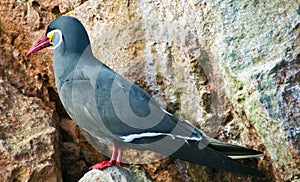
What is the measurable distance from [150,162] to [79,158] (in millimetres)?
781

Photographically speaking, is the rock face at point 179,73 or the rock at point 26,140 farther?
the rock at point 26,140

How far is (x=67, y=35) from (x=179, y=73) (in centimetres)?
115

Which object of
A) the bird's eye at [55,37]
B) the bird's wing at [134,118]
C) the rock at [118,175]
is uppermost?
the bird's eye at [55,37]

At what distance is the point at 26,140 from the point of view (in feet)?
21.9

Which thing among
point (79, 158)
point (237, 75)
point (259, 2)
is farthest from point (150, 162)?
point (259, 2)

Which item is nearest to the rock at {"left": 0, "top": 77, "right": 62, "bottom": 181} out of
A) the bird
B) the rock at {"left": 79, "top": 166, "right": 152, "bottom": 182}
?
the bird

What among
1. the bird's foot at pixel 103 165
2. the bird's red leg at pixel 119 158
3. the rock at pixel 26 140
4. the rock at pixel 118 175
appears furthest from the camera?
the rock at pixel 26 140

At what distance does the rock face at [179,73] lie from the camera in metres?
Result: 6.12

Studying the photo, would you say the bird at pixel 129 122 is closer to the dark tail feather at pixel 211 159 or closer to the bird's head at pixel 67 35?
the dark tail feather at pixel 211 159

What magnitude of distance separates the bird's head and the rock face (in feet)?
1.86

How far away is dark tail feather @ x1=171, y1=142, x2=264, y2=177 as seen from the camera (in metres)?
5.98

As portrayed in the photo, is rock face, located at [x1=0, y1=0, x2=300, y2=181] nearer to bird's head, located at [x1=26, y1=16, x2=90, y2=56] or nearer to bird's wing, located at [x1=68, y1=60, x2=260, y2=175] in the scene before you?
bird's wing, located at [x1=68, y1=60, x2=260, y2=175]

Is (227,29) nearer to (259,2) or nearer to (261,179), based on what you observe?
(259,2)

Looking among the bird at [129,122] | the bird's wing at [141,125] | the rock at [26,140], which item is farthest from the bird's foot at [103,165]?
the rock at [26,140]
